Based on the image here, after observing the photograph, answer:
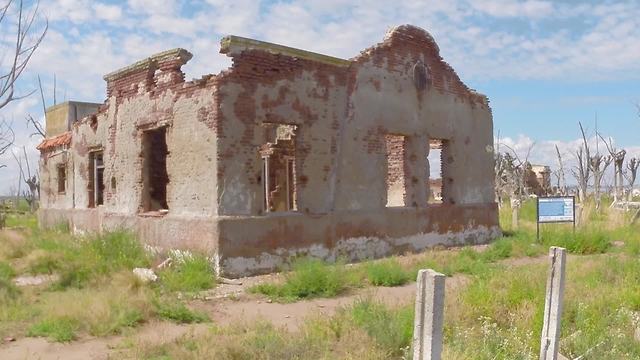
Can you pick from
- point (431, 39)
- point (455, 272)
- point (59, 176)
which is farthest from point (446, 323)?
point (59, 176)

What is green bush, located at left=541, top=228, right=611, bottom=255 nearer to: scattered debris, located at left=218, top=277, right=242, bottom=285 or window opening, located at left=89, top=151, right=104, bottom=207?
scattered debris, located at left=218, top=277, right=242, bottom=285

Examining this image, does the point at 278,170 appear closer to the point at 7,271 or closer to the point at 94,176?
the point at 94,176

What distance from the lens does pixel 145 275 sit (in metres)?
9.90

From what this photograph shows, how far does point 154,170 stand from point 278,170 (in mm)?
3470

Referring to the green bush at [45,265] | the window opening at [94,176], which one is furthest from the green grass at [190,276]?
the window opening at [94,176]

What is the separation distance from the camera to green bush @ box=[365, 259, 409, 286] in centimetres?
1042

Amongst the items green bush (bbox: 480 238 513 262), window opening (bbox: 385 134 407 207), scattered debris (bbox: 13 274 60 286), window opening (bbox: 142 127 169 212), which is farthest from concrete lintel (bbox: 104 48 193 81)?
green bush (bbox: 480 238 513 262)

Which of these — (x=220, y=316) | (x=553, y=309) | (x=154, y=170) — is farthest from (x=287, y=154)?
(x=553, y=309)

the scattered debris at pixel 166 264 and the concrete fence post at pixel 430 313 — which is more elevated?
the concrete fence post at pixel 430 313

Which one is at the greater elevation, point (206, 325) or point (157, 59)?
point (157, 59)

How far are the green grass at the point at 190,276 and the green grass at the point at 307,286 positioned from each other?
873 mm

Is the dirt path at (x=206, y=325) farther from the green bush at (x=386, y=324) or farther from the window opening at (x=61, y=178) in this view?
the window opening at (x=61, y=178)

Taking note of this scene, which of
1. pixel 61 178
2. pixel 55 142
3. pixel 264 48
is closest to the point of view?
pixel 264 48

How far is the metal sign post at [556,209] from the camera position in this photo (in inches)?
602
